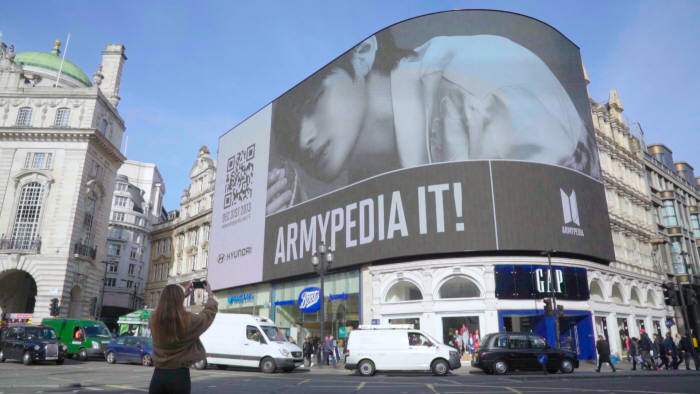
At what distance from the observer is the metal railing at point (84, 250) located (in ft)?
150

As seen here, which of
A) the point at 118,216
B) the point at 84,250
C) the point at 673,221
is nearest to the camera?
the point at 84,250

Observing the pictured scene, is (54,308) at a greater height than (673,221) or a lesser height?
lesser

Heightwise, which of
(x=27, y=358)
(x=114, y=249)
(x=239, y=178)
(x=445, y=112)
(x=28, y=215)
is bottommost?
(x=27, y=358)

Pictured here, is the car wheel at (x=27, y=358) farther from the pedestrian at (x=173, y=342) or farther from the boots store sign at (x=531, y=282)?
the boots store sign at (x=531, y=282)

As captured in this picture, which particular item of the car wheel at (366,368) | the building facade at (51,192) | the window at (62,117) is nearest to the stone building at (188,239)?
the building facade at (51,192)

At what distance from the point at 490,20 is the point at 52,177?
4280 cm

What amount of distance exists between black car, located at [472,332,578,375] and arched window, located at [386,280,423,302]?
11038 millimetres

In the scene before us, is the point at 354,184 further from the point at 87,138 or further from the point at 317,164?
the point at 87,138

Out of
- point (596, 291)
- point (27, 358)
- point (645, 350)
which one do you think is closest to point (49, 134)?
point (27, 358)

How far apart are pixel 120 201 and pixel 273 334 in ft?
256

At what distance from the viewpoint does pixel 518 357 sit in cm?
2183

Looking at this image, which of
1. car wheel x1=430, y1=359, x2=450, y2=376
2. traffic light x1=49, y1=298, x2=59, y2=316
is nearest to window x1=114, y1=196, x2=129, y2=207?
traffic light x1=49, y1=298, x2=59, y2=316

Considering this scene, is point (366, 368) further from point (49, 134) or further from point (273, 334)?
point (49, 134)

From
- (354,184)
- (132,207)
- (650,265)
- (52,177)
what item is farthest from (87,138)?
(650,265)
